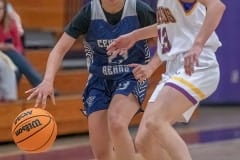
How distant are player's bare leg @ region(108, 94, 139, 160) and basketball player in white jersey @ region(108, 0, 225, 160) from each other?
8.7 inches

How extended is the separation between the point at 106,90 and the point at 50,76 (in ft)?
2.10

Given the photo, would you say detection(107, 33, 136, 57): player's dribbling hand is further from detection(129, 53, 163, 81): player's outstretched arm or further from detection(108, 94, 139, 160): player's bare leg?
detection(108, 94, 139, 160): player's bare leg

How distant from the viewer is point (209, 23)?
17.4ft

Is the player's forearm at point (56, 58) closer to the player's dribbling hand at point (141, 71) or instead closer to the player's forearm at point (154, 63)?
the player's dribbling hand at point (141, 71)

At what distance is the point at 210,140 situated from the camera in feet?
32.3

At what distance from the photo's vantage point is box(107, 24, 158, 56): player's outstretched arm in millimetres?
6164

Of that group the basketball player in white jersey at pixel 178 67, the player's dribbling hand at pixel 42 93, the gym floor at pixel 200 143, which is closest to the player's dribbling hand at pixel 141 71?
the basketball player in white jersey at pixel 178 67

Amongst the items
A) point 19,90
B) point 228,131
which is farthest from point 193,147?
point 19,90

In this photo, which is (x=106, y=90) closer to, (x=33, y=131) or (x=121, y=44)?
(x=121, y=44)

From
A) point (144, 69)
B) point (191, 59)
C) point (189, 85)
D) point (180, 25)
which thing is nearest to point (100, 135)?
point (144, 69)

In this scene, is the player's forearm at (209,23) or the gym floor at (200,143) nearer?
the player's forearm at (209,23)

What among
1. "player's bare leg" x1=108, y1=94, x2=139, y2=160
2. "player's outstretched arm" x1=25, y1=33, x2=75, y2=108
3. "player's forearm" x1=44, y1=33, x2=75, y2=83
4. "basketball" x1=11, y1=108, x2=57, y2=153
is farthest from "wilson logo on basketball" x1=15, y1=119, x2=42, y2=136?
"player's bare leg" x1=108, y1=94, x2=139, y2=160

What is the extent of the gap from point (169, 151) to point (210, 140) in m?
4.41

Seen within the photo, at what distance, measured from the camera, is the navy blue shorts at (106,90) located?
634cm
